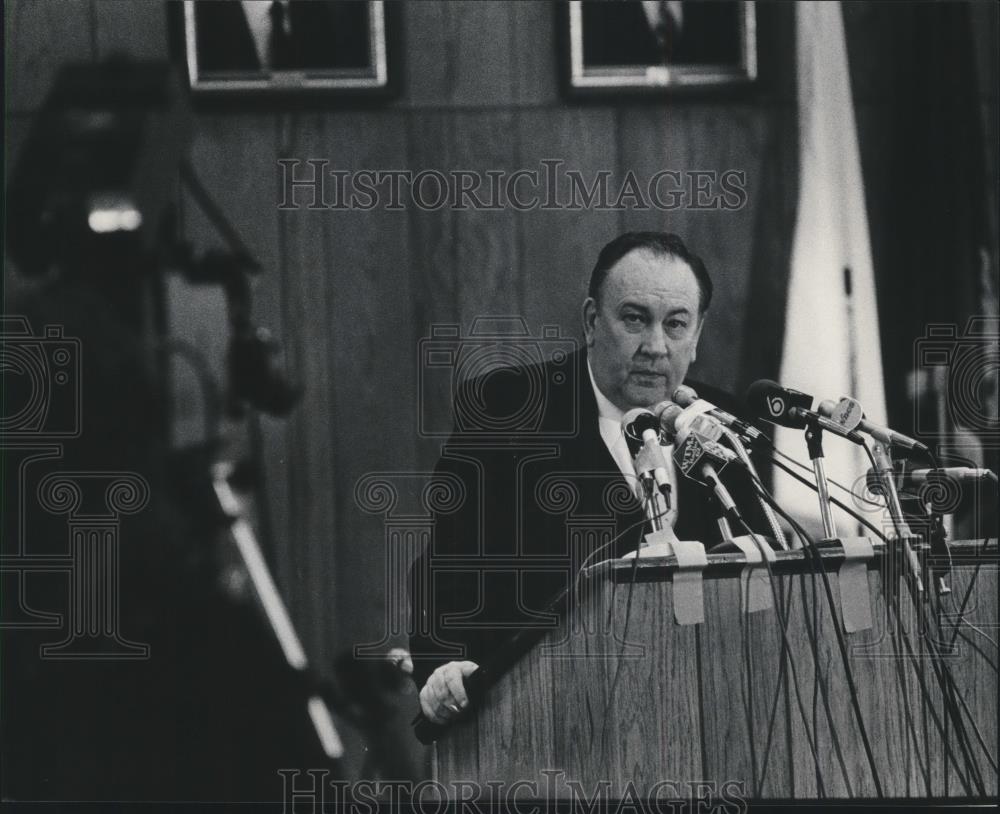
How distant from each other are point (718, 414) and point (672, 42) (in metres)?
0.98

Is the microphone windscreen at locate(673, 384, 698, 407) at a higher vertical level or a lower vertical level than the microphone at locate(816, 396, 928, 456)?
higher

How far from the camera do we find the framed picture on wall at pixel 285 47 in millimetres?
2697

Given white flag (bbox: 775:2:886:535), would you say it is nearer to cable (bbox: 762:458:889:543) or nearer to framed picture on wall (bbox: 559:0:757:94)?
cable (bbox: 762:458:889:543)

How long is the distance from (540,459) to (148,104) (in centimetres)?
138

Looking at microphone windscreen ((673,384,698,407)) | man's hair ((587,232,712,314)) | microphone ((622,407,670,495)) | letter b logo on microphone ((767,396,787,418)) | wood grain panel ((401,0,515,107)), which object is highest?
wood grain panel ((401,0,515,107))

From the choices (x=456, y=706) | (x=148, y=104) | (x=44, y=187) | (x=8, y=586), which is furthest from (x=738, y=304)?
(x=8, y=586)

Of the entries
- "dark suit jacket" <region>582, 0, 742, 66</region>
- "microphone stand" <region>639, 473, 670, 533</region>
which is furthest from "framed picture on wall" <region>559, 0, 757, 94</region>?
"microphone stand" <region>639, 473, 670, 533</region>

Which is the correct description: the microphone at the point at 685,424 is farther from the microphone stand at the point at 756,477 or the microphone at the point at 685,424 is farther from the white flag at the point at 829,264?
the white flag at the point at 829,264

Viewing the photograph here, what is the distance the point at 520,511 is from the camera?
264cm

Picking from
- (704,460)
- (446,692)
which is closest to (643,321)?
(704,460)

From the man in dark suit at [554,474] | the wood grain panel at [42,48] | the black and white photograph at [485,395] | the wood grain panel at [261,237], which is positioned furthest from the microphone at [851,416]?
the wood grain panel at [42,48]

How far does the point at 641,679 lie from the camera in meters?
2.60

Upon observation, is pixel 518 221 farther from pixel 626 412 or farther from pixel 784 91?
pixel 784 91

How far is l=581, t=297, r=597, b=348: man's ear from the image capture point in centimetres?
266
